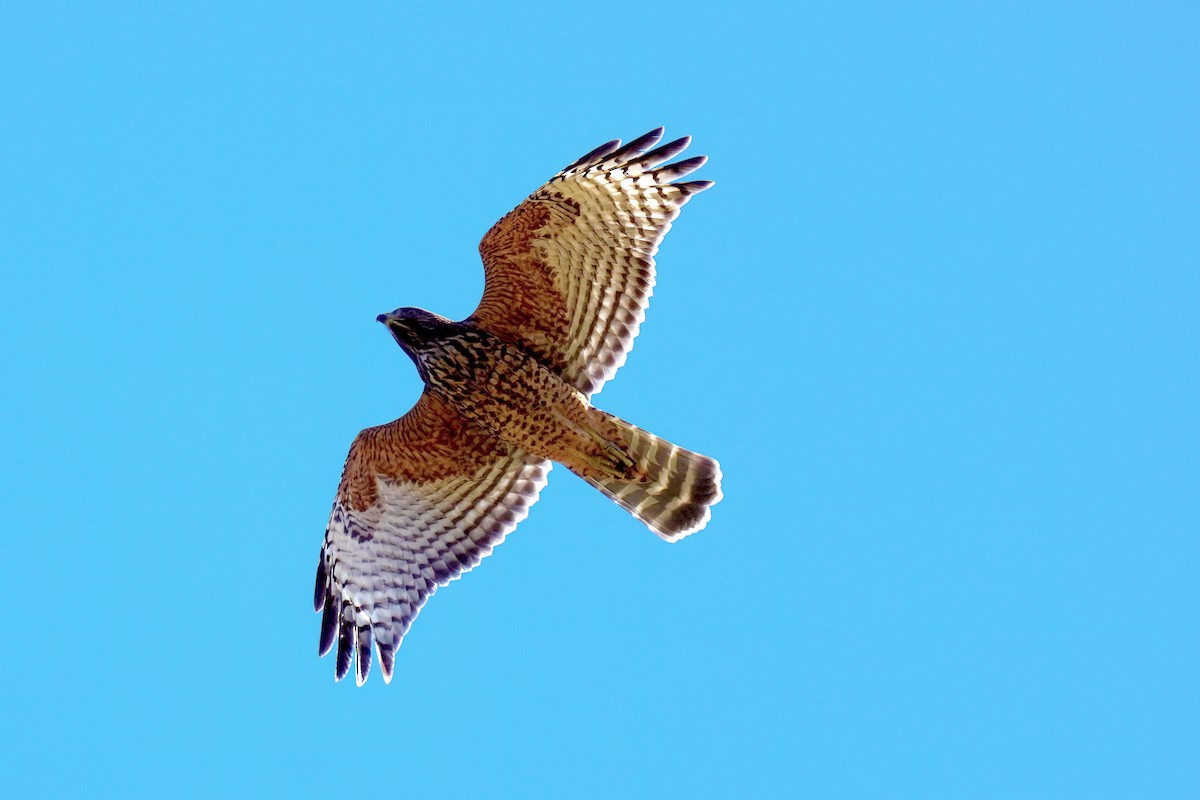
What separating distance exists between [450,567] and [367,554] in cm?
58

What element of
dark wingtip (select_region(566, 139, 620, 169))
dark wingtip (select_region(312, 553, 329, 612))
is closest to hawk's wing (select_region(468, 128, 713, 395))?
dark wingtip (select_region(566, 139, 620, 169))

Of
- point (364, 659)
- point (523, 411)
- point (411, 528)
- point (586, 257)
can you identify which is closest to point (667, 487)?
point (523, 411)

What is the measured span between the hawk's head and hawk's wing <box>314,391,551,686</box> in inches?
31.3

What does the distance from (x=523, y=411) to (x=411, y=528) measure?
1256 millimetres

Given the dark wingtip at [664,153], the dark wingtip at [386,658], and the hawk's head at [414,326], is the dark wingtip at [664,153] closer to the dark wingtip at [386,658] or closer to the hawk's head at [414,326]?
the hawk's head at [414,326]

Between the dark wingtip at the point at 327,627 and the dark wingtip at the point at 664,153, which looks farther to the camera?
the dark wingtip at the point at 327,627

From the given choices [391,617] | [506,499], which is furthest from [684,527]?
[391,617]

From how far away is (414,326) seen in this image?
8539 mm

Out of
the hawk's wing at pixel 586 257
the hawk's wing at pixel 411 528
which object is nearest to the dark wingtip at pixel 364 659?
the hawk's wing at pixel 411 528

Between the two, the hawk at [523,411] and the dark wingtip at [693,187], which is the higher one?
the dark wingtip at [693,187]

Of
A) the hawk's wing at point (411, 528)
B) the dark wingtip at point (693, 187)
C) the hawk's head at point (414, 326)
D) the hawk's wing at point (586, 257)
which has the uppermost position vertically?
the dark wingtip at point (693, 187)

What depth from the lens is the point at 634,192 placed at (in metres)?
8.53

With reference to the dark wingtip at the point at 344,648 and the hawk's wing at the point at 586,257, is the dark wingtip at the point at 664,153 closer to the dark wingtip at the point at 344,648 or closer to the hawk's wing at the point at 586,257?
the hawk's wing at the point at 586,257

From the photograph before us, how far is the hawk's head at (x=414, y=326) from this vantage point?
8508 mm
